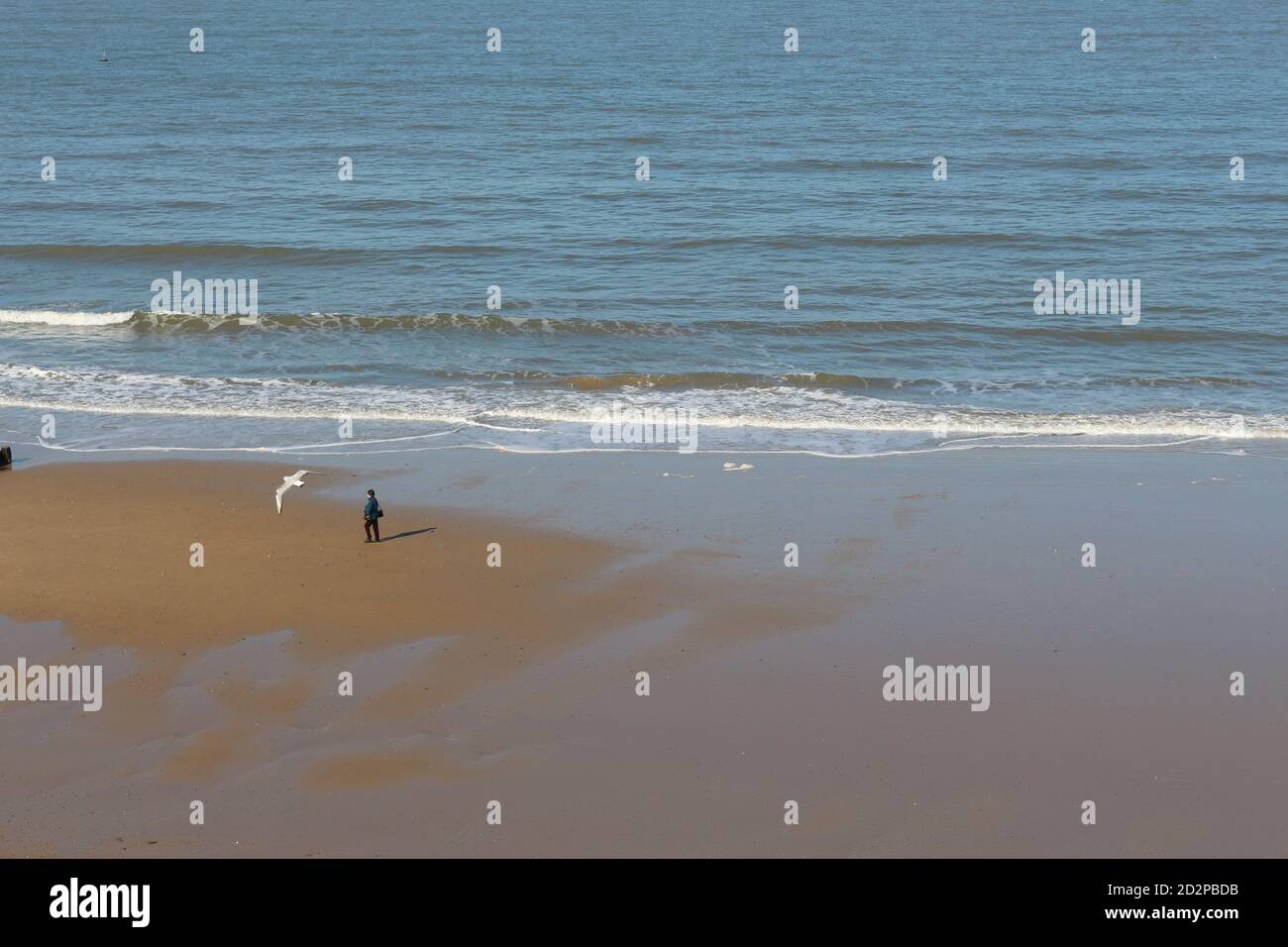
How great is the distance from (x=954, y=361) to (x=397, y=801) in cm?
1923

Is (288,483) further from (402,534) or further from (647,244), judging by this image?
(647,244)

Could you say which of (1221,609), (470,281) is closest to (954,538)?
(1221,609)

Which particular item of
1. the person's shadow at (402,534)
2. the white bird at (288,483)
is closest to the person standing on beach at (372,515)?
the person's shadow at (402,534)

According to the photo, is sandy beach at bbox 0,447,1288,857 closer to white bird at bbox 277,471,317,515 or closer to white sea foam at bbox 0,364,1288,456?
white bird at bbox 277,471,317,515

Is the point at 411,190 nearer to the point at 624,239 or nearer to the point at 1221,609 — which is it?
the point at 624,239

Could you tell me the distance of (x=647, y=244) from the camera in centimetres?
3659

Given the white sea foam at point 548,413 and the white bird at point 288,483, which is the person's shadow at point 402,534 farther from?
the white sea foam at point 548,413

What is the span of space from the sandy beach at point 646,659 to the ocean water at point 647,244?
3.73 meters

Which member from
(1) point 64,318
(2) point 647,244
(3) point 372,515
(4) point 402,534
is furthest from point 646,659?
(2) point 647,244

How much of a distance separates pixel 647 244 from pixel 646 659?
23.9m

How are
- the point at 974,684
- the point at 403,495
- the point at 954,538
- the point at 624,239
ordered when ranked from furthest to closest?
the point at 624,239 → the point at 403,495 → the point at 954,538 → the point at 974,684

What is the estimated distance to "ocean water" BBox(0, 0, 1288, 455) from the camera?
82.7ft

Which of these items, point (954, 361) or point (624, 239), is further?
point (624, 239)

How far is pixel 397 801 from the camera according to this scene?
11695 millimetres
